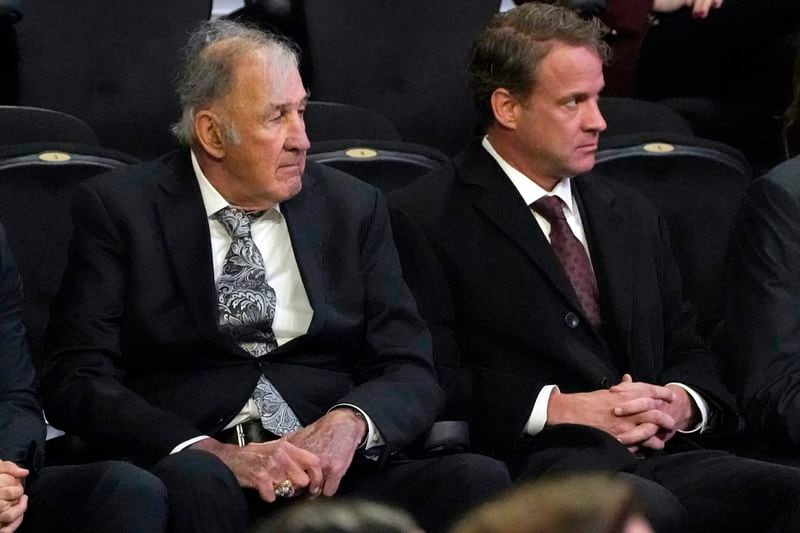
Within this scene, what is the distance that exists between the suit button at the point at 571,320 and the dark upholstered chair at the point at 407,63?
3.42ft

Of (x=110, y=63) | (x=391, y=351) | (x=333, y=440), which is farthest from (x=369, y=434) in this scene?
(x=110, y=63)

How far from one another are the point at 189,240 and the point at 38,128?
0.54 meters

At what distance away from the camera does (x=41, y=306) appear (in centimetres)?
285

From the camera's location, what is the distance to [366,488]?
2.63m

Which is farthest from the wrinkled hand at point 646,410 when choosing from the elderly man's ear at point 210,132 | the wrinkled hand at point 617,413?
the elderly man's ear at point 210,132

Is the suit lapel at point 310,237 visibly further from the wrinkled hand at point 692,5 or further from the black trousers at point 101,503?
the wrinkled hand at point 692,5

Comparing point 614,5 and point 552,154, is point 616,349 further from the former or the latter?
point 614,5

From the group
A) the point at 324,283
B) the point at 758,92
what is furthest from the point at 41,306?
the point at 758,92

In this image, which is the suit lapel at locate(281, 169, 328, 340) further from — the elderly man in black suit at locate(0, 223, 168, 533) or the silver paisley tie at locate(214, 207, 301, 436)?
the elderly man in black suit at locate(0, 223, 168, 533)

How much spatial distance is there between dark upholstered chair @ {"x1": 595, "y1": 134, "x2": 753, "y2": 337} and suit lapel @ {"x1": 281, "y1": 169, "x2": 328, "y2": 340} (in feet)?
2.34

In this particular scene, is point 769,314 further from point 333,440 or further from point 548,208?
point 333,440

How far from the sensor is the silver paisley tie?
2680mm

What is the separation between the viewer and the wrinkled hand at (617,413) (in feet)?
9.25

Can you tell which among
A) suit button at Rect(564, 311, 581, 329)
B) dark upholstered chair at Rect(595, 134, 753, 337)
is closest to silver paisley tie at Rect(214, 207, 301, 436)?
suit button at Rect(564, 311, 581, 329)
